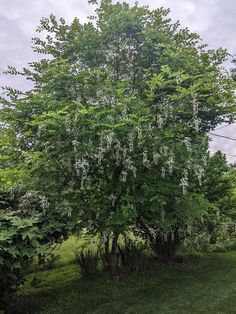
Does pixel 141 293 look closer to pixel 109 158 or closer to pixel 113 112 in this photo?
pixel 109 158

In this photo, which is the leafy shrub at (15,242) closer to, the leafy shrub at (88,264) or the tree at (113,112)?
the tree at (113,112)

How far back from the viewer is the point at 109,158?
279 inches

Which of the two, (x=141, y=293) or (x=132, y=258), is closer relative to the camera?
(x=141, y=293)

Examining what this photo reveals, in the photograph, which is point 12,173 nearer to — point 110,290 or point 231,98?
point 110,290

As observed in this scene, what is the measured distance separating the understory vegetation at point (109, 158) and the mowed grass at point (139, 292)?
0.13 feet

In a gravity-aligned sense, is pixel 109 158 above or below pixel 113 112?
below

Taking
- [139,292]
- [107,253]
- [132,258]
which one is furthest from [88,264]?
[139,292]

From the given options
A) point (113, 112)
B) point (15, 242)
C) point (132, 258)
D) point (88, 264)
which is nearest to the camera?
point (15, 242)

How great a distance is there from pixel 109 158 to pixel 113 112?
3.76ft

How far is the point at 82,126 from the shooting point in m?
6.54

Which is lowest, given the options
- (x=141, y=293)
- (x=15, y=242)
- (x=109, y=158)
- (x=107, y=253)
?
(x=141, y=293)

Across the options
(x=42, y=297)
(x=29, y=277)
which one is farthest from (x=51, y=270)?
(x=42, y=297)

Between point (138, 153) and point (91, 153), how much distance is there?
3.48 ft

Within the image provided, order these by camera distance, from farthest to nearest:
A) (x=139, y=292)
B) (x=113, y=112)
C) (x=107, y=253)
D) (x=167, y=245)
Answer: (x=167, y=245) → (x=107, y=253) → (x=139, y=292) → (x=113, y=112)
